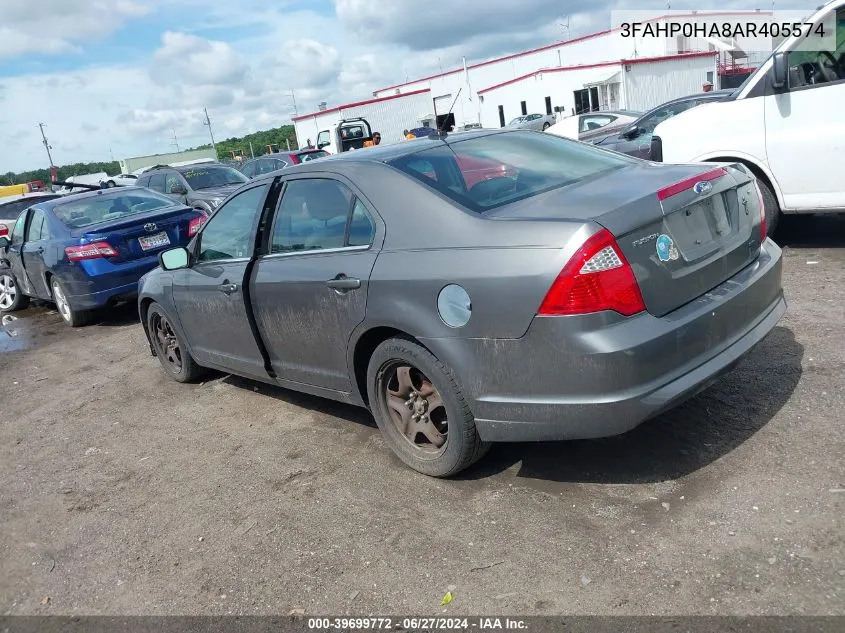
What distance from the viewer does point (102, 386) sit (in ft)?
21.2

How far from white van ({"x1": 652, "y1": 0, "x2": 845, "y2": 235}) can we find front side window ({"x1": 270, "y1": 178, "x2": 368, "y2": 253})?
4.32m

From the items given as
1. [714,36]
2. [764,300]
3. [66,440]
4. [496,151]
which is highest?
[714,36]

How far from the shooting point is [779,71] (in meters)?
6.12

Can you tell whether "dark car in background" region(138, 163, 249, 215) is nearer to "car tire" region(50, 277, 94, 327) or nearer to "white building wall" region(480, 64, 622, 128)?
"car tire" region(50, 277, 94, 327)

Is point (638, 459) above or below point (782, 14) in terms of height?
below

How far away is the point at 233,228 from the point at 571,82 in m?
39.4

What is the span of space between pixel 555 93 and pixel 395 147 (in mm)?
41243

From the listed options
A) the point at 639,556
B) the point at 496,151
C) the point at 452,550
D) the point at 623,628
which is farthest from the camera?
the point at 496,151

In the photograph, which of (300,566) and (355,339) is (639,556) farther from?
(355,339)

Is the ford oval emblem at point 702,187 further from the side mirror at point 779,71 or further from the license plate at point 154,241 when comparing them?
the license plate at point 154,241

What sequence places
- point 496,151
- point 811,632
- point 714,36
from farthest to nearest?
1. point 714,36
2. point 496,151
3. point 811,632

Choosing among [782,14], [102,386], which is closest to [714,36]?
[782,14]

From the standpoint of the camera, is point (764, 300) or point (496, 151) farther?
point (496, 151)

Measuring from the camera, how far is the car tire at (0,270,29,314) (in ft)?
36.6
